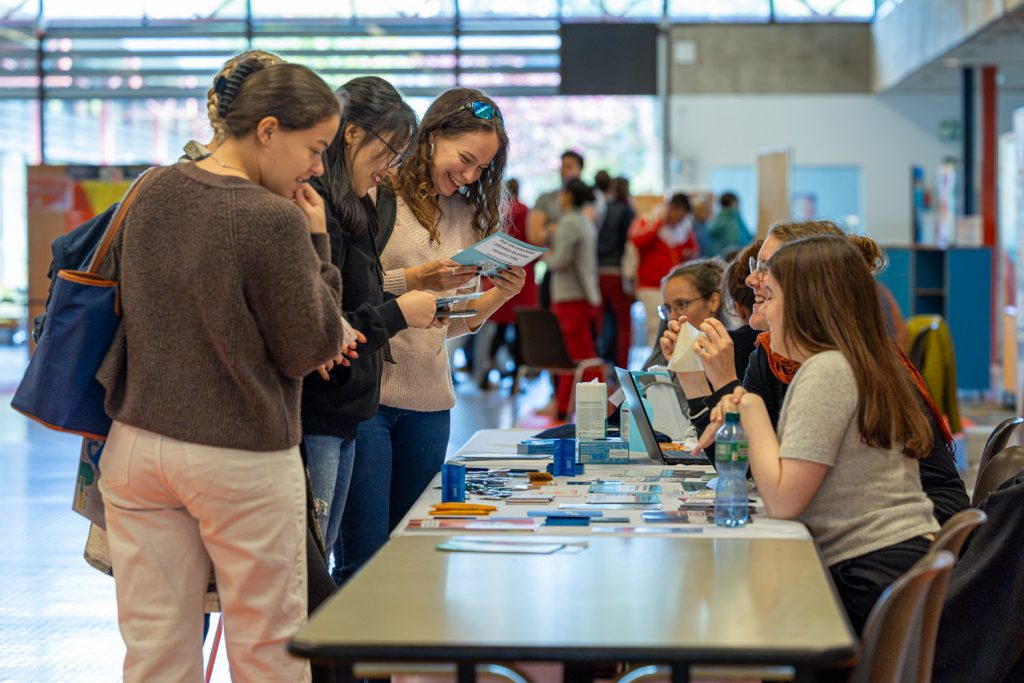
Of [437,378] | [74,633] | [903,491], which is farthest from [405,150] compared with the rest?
[74,633]

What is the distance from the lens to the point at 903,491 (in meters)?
2.27

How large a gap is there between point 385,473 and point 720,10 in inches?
501

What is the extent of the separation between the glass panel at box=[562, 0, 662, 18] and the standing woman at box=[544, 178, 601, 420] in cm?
587

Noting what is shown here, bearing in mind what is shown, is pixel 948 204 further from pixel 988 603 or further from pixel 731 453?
pixel 731 453

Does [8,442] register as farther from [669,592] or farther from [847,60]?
[847,60]

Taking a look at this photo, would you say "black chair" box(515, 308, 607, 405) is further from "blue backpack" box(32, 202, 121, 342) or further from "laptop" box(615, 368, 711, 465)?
"blue backpack" box(32, 202, 121, 342)

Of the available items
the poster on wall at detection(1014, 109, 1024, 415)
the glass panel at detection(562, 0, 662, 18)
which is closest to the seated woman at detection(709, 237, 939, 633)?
the poster on wall at detection(1014, 109, 1024, 415)

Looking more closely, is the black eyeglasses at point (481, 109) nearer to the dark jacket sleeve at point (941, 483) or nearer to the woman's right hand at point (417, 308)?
the woman's right hand at point (417, 308)

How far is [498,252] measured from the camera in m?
2.83

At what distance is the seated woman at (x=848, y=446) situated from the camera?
2.22 meters

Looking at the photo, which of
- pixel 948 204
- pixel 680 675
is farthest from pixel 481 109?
pixel 948 204

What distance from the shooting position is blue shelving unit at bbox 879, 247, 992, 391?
33.5 ft

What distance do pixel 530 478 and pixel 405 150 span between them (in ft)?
2.45

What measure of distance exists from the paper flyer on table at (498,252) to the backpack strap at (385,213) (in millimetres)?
203
